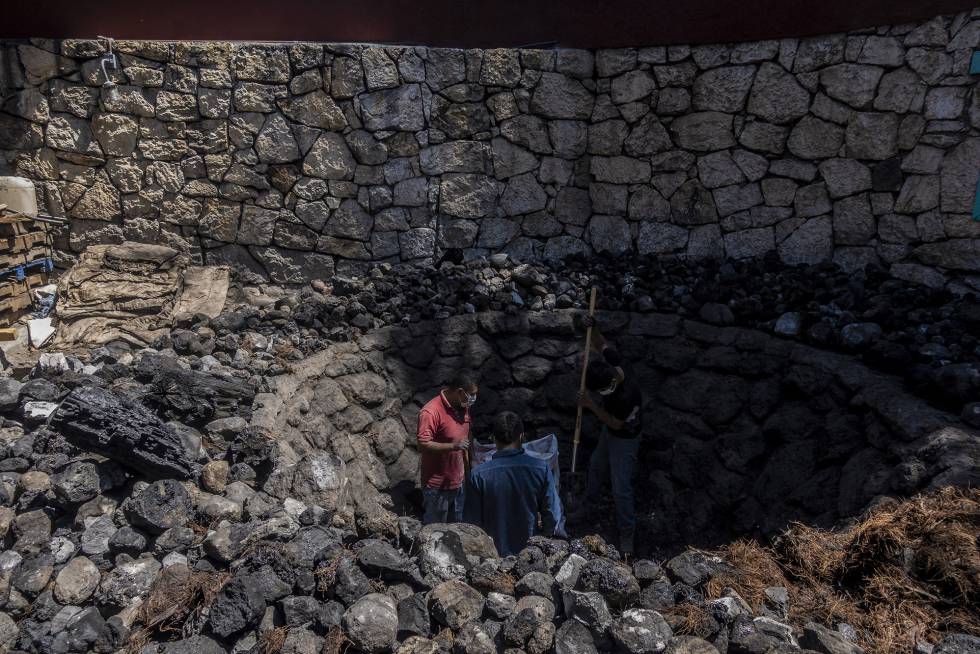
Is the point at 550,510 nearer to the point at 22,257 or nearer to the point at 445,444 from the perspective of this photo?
the point at 445,444

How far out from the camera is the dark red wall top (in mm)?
7160

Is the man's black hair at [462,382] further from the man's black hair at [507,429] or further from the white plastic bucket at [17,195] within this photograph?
the white plastic bucket at [17,195]

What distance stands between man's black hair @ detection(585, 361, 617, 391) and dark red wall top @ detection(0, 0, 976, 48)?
372 cm

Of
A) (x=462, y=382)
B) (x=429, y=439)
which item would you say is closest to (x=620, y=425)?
(x=462, y=382)

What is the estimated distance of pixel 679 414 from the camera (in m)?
6.70

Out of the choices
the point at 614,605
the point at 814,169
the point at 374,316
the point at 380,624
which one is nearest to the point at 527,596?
the point at 614,605

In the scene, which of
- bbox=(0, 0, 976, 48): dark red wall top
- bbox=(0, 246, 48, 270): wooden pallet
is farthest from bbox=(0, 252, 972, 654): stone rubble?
bbox=(0, 0, 976, 48): dark red wall top

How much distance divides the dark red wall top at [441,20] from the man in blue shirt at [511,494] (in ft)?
14.9

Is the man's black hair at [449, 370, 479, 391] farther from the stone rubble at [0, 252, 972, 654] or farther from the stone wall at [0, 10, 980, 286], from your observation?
the stone wall at [0, 10, 980, 286]

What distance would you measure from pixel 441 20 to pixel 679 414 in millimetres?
4571

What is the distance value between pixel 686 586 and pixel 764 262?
451 centimetres

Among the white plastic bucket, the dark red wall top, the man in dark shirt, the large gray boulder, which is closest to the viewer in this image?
the large gray boulder

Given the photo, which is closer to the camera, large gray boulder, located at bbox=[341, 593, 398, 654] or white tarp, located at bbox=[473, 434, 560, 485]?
large gray boulder, located at bbox=[341, 593, 398, 654]

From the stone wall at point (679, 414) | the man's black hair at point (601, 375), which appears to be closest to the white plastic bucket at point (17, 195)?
the stone wall at point (679, 414)
